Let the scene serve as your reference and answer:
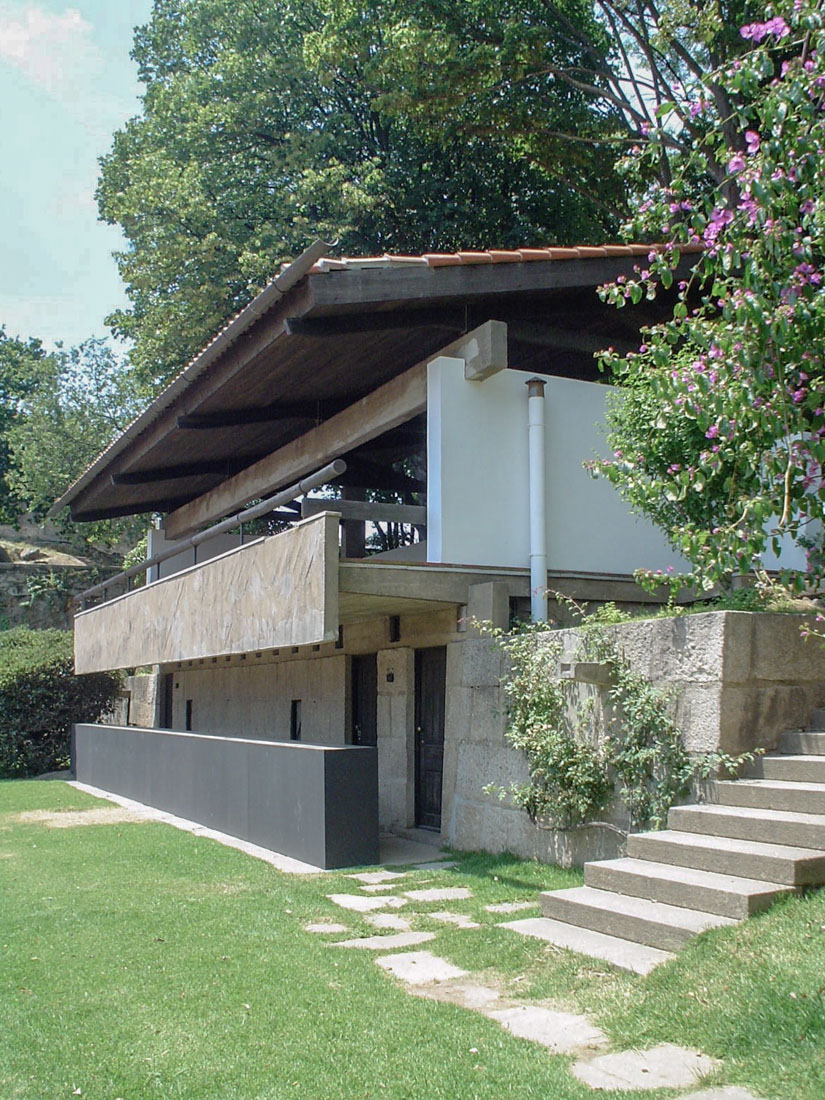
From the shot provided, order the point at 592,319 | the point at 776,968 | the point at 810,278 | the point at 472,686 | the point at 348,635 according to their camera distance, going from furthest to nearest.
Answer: the point at 348,635 → the point at 592,319 → the point at 472,686 → the point at 810,278 → the point at 776,968

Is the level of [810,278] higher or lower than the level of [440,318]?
lower

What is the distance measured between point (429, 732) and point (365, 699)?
1757 millimetres

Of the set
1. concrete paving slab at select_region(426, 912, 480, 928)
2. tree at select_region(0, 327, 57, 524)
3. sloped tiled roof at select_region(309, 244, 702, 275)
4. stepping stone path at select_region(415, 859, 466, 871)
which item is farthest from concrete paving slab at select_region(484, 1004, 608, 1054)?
tree at select_region(0, 327, 57, 524)

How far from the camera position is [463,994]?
5.24 metres

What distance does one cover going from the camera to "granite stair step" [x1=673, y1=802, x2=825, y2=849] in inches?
226

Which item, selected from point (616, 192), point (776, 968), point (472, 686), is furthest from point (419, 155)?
point (776, 968)

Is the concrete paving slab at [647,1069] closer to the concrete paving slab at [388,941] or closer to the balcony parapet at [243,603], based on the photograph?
the concrete paving slab at [388,941]

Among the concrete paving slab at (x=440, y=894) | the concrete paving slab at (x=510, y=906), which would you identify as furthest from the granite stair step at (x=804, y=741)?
the concrete paving slab at (x=440, y=894)

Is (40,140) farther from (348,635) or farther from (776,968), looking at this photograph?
(776,968)

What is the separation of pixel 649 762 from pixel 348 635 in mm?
5875

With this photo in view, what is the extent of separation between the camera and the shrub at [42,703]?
2147 centimetres

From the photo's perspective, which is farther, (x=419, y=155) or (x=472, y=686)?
(x=419, y=155)

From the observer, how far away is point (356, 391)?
13430 millimetres

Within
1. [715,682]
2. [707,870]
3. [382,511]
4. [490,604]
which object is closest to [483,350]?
[382,511]
